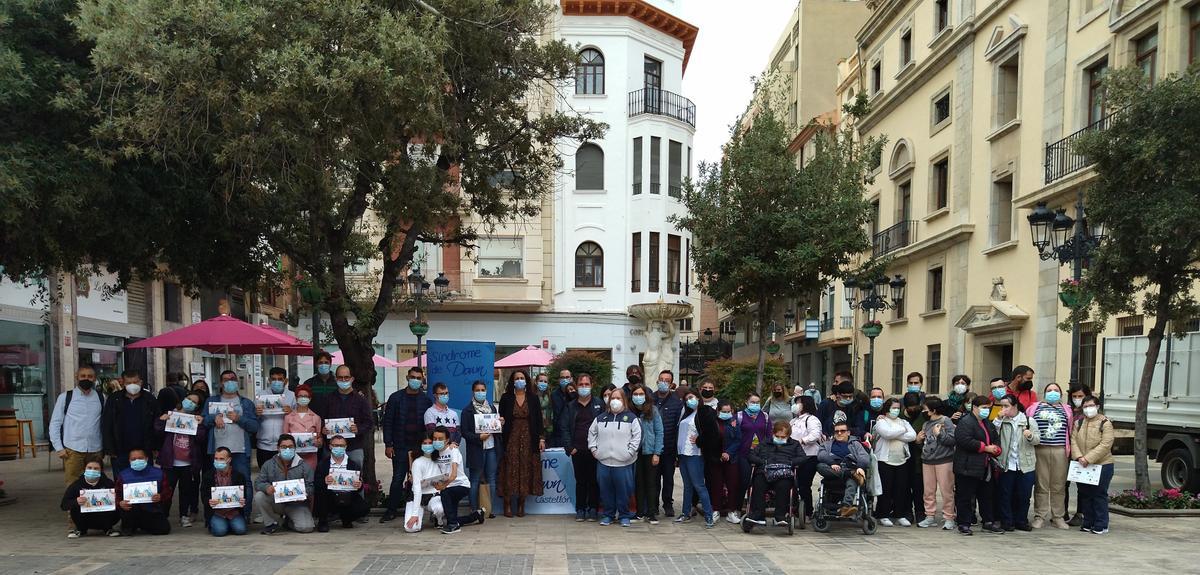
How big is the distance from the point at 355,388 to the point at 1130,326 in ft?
51.9

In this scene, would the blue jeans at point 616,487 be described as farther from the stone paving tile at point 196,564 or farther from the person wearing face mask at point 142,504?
the person wearing face mask at point 142,504

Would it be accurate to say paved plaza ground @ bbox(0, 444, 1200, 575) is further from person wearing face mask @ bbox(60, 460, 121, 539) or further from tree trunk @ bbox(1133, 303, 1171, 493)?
tree trunk @ bbox(1133, 303, 1171, 493)

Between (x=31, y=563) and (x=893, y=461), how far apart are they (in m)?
9.45

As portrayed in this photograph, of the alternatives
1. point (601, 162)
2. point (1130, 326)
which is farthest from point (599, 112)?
point (1130, 326)

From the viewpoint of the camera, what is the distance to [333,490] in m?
10.6

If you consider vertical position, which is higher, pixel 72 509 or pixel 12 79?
pixel 12 79

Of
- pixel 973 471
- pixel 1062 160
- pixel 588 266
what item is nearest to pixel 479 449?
pixel 973 471

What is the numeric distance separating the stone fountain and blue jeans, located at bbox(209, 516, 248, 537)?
22.8m

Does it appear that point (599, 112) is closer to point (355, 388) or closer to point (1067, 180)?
point (1067, 180)

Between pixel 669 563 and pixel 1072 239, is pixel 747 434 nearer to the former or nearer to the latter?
pixel 669 563

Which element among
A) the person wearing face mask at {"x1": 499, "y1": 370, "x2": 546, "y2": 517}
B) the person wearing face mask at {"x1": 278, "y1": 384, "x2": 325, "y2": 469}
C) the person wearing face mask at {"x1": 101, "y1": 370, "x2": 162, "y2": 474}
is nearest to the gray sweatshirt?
the person wearing face mask at {"x1": 499, "y1": 370, "x2": 546, "y2": 517}

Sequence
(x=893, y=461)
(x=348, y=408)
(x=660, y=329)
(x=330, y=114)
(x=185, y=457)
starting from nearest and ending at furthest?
(x=330, y=114)
(x=185, y=457)
(x=893, y=461)
(x=348, y=408)
(x=660, y=329)

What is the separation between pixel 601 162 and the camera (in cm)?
3372

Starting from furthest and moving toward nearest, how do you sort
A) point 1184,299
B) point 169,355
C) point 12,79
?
1. point 169,355
2. point 1184,299
3. point 12,79
